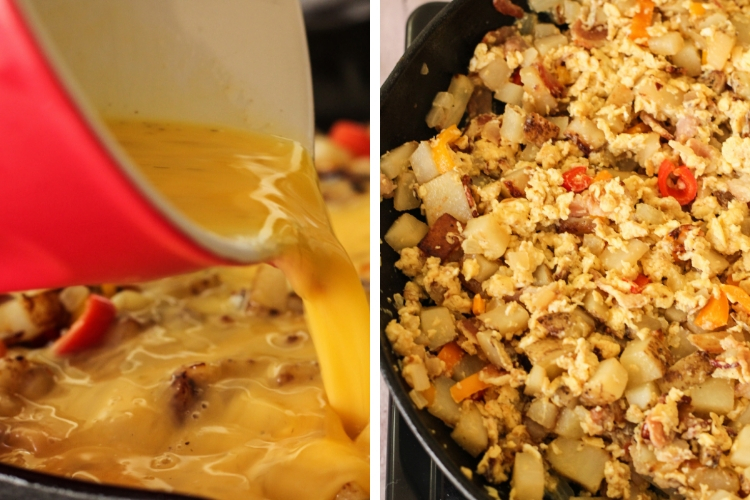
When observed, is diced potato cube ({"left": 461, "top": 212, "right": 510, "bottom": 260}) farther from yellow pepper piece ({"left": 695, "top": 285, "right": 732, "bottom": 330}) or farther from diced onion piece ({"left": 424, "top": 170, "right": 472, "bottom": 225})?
yellow pepper piece ({"left": 695, "top": 285, "right": 732, "bottom": 330})

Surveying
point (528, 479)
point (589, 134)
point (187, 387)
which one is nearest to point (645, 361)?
point (528, 479)

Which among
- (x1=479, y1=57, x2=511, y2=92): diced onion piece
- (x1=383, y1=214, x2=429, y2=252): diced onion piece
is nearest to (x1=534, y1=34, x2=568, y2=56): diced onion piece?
(x1=479, y1=57, x2=511, y2=92): diced onion piece

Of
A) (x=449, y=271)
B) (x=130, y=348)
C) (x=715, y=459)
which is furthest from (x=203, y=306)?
(x=715, y=459)

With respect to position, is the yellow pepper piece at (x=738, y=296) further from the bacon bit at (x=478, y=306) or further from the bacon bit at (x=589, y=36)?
the bacon bit at (x=589, y=36)

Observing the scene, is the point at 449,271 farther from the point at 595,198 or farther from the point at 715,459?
the point at 715,459

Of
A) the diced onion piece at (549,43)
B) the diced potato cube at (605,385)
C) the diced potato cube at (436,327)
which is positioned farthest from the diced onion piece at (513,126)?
the diced potato cube at (605,385)

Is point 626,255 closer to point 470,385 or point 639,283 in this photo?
point 639,283
